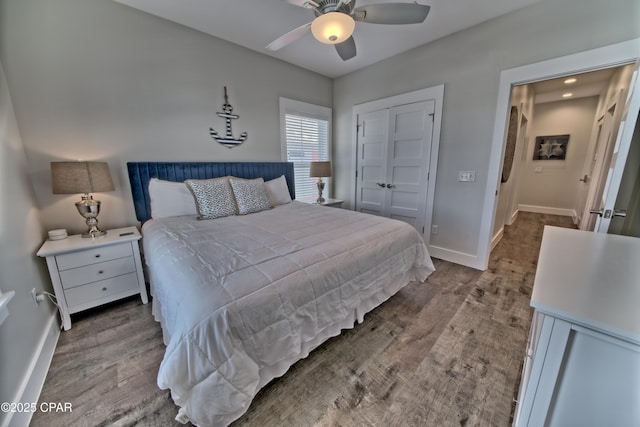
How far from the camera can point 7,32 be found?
5.69ft

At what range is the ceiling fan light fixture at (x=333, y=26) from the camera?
1515mm

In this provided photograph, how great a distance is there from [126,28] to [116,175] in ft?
4.56

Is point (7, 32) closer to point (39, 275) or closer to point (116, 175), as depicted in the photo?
point (116, 175)

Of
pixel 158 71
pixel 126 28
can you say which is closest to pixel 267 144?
pixel 158 71

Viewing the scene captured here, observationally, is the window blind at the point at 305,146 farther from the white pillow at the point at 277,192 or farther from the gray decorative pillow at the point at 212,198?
the gray decorative pillow at the point at 212,198

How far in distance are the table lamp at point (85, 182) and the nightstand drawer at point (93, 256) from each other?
0.68 feet

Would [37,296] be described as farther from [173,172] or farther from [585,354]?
[585,354]

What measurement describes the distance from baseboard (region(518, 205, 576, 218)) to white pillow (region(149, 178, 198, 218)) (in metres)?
7.29

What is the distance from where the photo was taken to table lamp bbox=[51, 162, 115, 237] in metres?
1.81

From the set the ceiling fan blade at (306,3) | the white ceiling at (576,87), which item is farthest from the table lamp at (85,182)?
the white ceiling at (576,87)

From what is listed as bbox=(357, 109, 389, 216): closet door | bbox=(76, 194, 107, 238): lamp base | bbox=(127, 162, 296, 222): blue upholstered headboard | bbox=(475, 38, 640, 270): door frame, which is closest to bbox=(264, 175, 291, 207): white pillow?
bbox=(127, 162, 296, 222): blue upholstered headboard

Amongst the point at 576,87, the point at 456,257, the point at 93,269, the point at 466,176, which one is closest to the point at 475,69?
the point at 466,176

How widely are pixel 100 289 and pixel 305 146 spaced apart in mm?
3074

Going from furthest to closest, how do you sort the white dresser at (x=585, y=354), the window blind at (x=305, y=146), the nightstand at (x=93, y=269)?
the window blind at (x=305, y=146), the nightstand at (x=93, y=269), the white dresser at (x=585, y=354)
